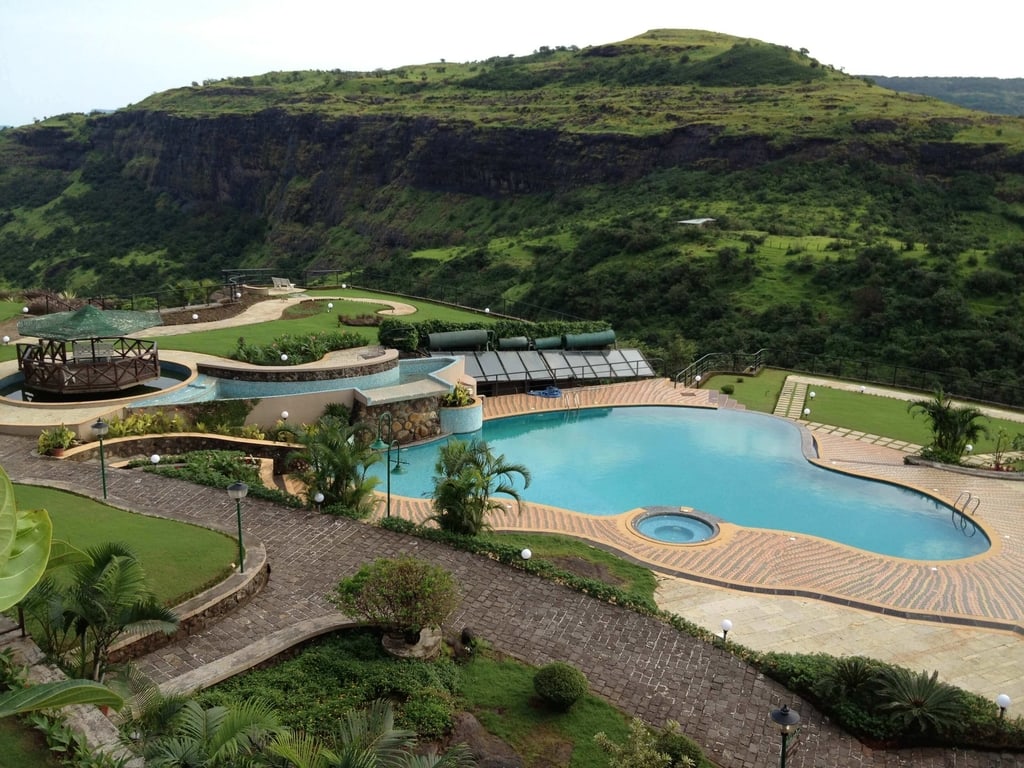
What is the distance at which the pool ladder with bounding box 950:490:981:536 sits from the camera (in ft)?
58.3

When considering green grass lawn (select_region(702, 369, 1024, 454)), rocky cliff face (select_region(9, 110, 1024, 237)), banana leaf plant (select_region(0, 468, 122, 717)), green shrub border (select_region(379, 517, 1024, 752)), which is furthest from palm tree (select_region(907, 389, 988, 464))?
rocky cliff face (select_region(9, 110, 1024, 237))

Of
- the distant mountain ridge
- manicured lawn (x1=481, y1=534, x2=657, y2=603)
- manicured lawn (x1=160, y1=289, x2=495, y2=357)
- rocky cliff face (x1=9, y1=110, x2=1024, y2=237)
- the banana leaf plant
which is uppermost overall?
the distant mountain ridge

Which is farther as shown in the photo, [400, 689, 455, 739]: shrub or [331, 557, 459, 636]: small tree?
[331, 557, 459, 636]: small tree

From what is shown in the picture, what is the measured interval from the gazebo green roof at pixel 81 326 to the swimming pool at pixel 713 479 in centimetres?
791

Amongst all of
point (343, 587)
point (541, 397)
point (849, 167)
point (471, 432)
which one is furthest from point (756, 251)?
point (343, 587)

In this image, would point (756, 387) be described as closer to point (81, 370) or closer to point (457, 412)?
point (457, 412)

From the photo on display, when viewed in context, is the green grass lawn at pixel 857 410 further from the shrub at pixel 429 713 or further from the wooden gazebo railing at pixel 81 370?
the shrub at pixel 429 713

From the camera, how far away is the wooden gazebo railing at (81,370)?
64.6 feet

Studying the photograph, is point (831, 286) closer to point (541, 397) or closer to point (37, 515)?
point (541, 397)

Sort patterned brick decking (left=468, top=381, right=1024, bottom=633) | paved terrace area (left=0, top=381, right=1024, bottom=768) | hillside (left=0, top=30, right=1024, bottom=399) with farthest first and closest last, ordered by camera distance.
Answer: hillside (left=0, top=30, right=1024, bottom=399), patterned brick decking (left=468, top=381, right=1024, bottom=633), paved terrace area (left=0, top=381, right=1024, bottom=768)

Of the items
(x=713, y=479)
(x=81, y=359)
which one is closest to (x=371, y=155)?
(x=81, y=359)

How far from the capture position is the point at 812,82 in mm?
75688

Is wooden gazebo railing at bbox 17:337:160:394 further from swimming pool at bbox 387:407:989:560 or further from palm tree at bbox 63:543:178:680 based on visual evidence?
palm tree at bbox 63:543:178:680

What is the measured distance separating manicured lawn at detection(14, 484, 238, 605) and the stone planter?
11269 millimetres
